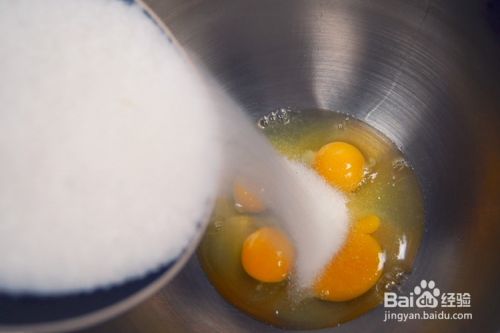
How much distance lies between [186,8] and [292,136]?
0.60 metres

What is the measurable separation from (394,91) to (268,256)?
792 millimetres

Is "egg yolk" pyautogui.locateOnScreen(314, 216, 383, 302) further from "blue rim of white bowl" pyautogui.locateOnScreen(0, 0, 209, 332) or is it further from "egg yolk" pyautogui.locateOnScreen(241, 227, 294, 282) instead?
"blue rim of white bowl" pyautogui.locateOnScreen(0, 0, 209, 332)

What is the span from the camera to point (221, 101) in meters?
2.16

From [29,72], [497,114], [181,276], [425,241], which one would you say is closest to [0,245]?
[29,72]

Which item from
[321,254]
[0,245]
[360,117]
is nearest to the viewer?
[0,245]

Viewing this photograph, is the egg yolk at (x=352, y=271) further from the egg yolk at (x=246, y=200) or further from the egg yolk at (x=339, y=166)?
the egg yolk at (x=246, y=200)

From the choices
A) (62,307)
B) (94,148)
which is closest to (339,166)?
(94,148)

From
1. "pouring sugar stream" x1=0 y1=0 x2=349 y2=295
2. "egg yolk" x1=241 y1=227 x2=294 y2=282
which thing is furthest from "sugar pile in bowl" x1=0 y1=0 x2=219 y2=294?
"egg yolk" x1=241 y1=227 x2=294 y2=282

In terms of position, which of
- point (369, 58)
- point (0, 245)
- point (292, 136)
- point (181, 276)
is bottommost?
point (0, 245)

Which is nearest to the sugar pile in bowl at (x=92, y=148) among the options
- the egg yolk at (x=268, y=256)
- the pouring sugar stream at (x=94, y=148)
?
the pouring sugar stream at (x=94, y=148)

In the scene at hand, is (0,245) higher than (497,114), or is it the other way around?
(497,114)

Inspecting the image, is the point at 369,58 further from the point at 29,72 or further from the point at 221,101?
the point at 29,72

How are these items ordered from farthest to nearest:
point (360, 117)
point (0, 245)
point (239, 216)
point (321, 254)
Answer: point (360, 117) → point (239, 216) → point (321, 254) → point (0, 245)

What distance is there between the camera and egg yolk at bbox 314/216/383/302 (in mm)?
1990
